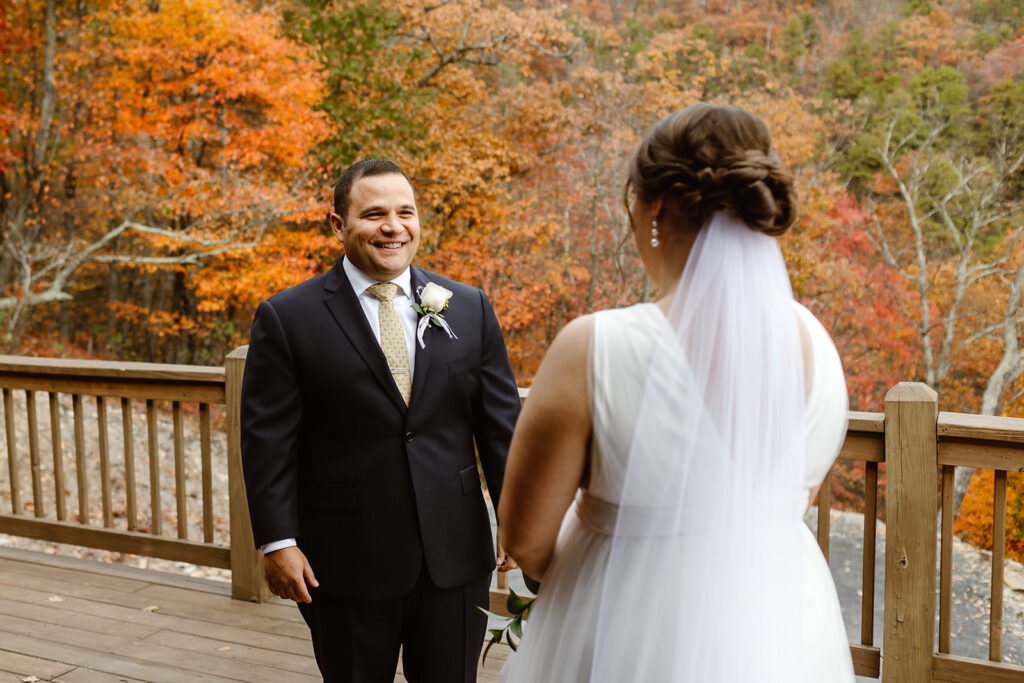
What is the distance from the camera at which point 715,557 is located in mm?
1114

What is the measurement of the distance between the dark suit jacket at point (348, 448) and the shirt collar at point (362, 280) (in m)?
0.02

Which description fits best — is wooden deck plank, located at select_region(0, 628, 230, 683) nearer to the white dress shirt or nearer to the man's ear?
the white dress shirt

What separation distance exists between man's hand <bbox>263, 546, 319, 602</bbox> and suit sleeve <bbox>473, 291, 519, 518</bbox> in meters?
0.44

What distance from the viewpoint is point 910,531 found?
7.47ft

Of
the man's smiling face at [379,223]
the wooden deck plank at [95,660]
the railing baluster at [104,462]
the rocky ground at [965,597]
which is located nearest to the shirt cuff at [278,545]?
the man's smiling face at [379,223]

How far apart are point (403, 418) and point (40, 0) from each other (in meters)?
10.2

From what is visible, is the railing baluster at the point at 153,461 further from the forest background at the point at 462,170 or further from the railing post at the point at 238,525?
the forest background at the point at 462,170

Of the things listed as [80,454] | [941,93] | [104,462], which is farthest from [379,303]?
[941,93]

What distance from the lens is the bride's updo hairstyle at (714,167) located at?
1.02 meters

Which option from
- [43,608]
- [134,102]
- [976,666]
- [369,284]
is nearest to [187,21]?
[134,102]

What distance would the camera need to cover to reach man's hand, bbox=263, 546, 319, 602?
1.76m

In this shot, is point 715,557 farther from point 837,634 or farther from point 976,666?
point 976,666

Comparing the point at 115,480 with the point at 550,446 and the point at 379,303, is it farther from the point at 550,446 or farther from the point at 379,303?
the point at 550,446

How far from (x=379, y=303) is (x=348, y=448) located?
328mm
